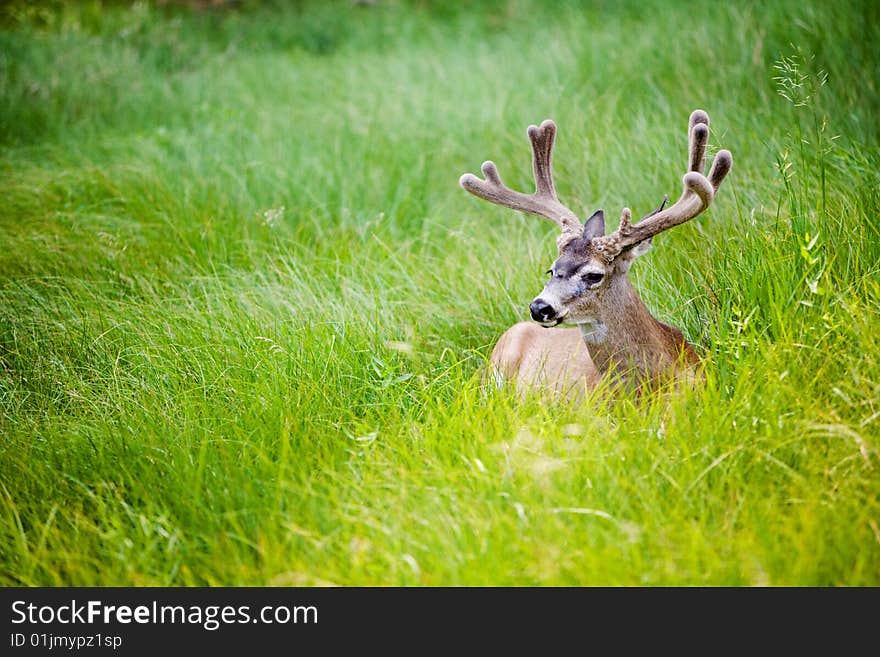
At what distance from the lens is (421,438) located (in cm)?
326

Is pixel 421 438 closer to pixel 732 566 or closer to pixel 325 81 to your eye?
pixel 732 566

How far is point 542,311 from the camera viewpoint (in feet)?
11.3

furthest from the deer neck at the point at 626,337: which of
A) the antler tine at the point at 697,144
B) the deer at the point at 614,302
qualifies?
the antler tine at the point at 697,144

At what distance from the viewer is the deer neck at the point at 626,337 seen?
363 centimetres

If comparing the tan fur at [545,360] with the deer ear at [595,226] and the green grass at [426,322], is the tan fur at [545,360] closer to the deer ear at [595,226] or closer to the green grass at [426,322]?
the green grass at [426,322]

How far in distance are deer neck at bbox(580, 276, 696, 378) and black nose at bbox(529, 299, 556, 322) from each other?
0.86 ft

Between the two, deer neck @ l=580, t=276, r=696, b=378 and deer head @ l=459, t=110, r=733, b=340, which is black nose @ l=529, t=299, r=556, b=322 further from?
deer neck @ l=580, t=276, r=696, b=378

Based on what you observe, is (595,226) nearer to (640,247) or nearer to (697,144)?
(640,247)

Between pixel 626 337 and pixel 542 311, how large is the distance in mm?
426

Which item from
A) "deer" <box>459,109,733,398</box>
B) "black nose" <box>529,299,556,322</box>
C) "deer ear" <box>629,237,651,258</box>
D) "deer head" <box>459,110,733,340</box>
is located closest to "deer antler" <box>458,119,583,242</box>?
"deer" <box>459,109,733,398</box>

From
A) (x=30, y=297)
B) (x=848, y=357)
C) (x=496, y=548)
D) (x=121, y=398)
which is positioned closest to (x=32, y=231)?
(x=30, y=297)

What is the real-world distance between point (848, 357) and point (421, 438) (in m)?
1.47

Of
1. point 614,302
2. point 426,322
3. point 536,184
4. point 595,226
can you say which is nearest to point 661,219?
point 595,226

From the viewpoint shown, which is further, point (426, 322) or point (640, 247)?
point (426, 322)
